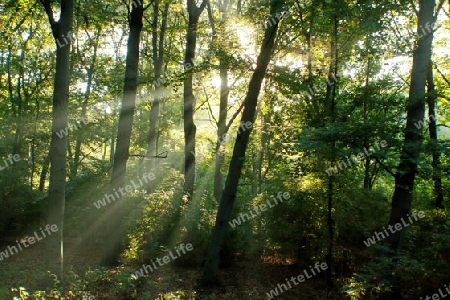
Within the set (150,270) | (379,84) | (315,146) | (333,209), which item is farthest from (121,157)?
(379,84)

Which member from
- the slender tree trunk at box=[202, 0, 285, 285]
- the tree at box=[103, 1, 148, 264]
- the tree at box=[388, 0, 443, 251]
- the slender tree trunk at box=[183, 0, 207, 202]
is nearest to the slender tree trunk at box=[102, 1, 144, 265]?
the tree at box=[103, 1, 148, 264]

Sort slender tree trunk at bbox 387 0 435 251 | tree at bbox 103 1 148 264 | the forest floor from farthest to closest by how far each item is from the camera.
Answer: tree at bbox 103 1 148 264, the forest floor, slender tree trunk at bbox 387 0 435 251

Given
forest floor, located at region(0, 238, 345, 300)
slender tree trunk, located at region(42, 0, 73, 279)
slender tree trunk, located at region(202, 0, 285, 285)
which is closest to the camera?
slender tree trunk, located at region(42, 0, 73, 279)

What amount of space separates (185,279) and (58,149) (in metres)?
5.13

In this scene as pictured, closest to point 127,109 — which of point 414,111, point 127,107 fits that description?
point 127,107

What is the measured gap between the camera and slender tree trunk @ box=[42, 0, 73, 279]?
6348 millimetres

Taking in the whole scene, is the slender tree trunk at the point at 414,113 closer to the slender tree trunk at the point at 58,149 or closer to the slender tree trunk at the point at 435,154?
the slender tree trunk at the point at 435,154

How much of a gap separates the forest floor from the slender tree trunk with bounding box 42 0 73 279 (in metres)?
0.45

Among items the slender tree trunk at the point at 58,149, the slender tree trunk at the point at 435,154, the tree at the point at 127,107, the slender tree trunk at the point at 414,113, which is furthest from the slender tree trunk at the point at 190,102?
the slender tree trunk at the point at 435,154

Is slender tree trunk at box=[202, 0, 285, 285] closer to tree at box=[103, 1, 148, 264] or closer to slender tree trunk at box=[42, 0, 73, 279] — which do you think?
tree at box=[103, 1, 148, 264]

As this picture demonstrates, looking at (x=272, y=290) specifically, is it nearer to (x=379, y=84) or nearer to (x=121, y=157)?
(x=121, y=157)

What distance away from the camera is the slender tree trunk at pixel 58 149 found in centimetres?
635

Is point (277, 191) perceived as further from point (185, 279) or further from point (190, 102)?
point (190, 102)

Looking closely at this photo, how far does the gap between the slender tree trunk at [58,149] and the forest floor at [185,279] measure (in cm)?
45
